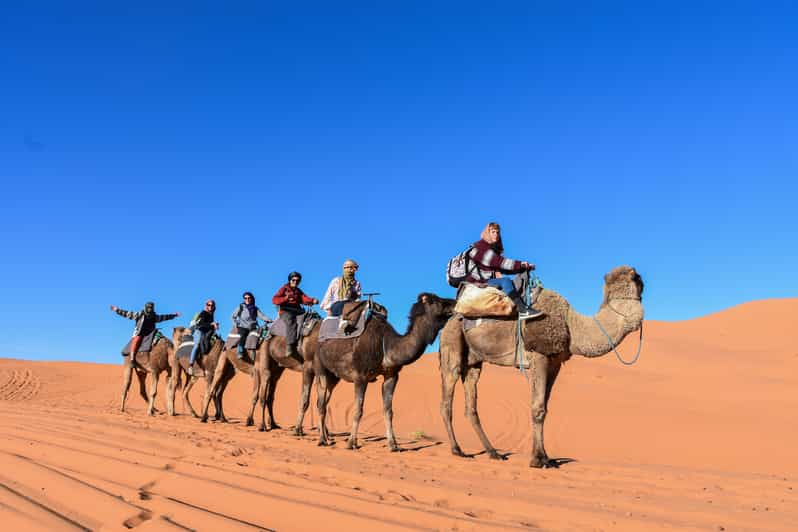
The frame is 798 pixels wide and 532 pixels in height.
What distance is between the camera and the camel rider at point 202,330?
53.9 ft

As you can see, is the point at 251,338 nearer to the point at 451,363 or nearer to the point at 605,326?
the point at 451,363

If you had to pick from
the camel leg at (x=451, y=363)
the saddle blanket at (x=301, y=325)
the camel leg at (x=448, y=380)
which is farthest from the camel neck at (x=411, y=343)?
the saddle blanket at (x=301, y=325)

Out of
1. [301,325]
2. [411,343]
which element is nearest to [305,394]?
[301,325]

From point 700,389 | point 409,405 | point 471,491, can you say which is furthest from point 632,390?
point 471,491

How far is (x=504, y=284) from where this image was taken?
29.9ft

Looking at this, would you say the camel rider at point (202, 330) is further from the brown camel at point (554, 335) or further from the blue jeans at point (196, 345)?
the brown camel at point (554, 335)

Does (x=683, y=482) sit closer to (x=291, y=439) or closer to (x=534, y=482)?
(x=534, y=482)

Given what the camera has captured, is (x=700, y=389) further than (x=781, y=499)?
Yes

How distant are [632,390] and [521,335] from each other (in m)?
15.9

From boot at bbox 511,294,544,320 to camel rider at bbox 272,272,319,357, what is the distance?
539cm

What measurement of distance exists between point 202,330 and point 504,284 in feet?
33.1

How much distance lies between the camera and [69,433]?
9.73 meters

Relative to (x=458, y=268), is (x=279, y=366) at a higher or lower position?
lower

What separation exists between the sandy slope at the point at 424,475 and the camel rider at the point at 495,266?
224 centimetres
